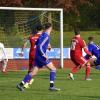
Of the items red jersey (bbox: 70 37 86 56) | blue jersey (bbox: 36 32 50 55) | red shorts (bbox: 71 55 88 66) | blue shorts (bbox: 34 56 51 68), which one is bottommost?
red shorts (bbox: 71 55 88 66)

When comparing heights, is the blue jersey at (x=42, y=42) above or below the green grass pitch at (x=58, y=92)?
above

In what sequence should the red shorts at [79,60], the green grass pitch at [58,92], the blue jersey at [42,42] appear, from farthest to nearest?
the red shorts at [79,60], the blue jersey at [42,42], the green grass pitch at [58,92]

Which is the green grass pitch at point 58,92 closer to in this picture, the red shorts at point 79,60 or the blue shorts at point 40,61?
the blue shorts at point 40,61

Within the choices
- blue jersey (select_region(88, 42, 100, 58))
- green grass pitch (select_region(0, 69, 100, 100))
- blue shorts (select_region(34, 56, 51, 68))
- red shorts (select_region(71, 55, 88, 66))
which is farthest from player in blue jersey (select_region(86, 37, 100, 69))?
blue shorts (select_region(34, 56, 51, 68))

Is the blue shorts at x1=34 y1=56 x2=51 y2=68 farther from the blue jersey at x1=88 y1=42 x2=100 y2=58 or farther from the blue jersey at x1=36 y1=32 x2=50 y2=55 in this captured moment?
→ the blue jersey at x1=88 y1=42 x2=100 y2=58

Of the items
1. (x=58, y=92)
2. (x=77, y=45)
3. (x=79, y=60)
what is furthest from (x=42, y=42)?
(x=79, y=60)

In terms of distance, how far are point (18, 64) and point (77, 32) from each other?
353 inches

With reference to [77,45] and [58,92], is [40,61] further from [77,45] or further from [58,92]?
[77,45]

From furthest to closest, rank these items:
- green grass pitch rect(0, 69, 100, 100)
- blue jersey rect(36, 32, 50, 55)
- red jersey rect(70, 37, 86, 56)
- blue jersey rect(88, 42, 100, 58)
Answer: blue jersey rect(88, 42, 100, 58) < red jersey rect(70, 37, 86, 56) < blue jersey rect(36, 32, 50, 55) < green grass pitch rect(0, 69, 100, 100)

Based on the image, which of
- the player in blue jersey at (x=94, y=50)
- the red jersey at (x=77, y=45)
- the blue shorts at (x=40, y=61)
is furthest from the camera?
the player in blue jersey at (x=94, y=50)

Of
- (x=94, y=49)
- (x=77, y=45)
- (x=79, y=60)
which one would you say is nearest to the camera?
(x=77, y=45)

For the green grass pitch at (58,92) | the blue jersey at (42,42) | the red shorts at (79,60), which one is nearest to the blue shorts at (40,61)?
the blue jersey at (42,42)

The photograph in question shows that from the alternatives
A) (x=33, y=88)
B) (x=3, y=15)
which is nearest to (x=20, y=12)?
(x=3, y=15)

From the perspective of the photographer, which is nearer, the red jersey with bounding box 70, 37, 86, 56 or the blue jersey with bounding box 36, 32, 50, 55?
the blue jersey with bounding box 36, 32, 50, 55
